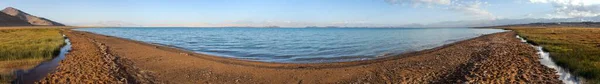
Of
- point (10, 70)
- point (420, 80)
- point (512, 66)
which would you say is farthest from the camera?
point (512, 66)

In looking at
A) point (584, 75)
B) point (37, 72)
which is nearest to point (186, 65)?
point (37, 72)

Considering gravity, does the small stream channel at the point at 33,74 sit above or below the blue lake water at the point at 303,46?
above

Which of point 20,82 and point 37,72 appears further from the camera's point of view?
point 37,72

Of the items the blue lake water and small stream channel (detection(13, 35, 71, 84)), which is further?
the blue lake water

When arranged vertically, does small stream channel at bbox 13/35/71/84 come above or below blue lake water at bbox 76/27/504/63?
above

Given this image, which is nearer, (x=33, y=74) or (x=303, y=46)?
(x=33, y=74)

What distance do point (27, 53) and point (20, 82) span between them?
9598 millimetres

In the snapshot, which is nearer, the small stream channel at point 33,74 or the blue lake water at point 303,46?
the small stream channel at point 33,74

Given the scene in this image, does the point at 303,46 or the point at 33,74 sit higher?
the point at 33,74

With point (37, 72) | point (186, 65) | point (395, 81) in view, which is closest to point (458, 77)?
point (395, 81)

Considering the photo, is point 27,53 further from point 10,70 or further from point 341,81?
point 341,81

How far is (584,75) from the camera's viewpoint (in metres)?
12.9

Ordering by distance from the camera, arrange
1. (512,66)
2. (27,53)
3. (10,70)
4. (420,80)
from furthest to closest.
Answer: (27,53)
(512,66)
(10,70)
(420,80)

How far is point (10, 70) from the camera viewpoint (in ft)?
47.1
